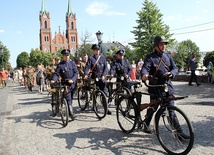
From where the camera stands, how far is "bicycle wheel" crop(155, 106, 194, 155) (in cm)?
397

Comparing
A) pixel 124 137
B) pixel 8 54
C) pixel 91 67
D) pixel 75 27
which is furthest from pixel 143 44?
pixel 75 27

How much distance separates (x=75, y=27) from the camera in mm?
125250

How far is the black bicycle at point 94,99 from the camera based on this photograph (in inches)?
273

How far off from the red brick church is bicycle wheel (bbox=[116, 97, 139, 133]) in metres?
115

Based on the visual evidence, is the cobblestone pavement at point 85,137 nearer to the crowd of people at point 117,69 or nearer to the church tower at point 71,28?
the crowd of people at point 117,69

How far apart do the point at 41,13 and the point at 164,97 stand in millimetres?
123264

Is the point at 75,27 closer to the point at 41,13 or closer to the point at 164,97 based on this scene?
the point at 41,13

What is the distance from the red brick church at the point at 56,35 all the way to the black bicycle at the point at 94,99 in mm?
112398

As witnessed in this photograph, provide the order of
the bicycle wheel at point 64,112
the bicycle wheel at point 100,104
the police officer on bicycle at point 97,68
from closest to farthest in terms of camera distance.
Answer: the bicycle wheel at point 64,112 < the bicycle wheel at point 100,104 < the police officer on bicycle at point 97,68

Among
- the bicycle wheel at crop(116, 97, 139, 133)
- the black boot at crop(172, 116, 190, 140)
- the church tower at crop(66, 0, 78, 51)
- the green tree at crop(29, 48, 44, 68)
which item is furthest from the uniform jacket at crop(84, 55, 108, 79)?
the church tower at crop(66, 0, 78, 51)

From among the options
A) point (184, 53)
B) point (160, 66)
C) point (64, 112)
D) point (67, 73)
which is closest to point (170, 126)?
point (160, 66)

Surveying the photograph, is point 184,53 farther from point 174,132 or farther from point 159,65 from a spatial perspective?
→ point 174,132

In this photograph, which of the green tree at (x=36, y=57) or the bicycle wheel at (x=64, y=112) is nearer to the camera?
the bicycle wheel at (x=64, y=112)

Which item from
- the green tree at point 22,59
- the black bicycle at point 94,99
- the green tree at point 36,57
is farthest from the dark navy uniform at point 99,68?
the green tree at point 22,59
